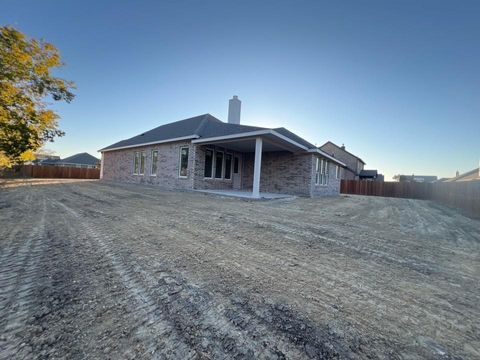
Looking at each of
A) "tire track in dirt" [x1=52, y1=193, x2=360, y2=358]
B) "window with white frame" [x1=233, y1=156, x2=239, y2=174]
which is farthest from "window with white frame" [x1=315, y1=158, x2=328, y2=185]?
"tire track in dirt" [x1=52, y1=193, x2=360, y2=358]

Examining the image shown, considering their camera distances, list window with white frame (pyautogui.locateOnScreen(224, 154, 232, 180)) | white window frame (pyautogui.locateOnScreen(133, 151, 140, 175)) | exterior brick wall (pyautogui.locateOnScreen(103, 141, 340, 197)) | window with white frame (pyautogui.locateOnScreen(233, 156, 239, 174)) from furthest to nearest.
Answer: white window frame (pyautogui.locateOnScreen(133, 151, 140, 175)), window with white frame (pyautogui.locateOnScreen(233, 156, 239, 174)), window with white frame (pyautogui.locateOnScreen(224, 154, 232, 180)), exterior brick wall (pyautogui.locateOnScreen(103, 141, 340, 197))

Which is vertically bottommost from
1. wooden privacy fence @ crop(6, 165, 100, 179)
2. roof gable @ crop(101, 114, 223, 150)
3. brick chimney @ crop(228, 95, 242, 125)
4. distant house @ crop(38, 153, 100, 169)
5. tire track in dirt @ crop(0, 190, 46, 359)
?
tire track in dirt @ crop(0, 190, 46, 359)

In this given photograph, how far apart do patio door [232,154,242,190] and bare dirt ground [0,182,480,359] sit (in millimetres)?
10855

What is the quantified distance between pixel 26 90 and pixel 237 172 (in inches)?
455

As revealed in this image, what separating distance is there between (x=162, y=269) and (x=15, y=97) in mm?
12075

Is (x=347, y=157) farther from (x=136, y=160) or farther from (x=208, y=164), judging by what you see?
(x=136, y=160)

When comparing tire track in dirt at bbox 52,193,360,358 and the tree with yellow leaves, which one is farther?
the tree with yellow leaves

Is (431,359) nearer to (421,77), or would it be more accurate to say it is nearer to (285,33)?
(285,33)

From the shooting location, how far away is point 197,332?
4.73ft

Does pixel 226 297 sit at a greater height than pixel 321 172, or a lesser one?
lesser

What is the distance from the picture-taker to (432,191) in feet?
66.4

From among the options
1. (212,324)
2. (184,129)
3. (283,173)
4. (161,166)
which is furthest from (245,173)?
(212,324)

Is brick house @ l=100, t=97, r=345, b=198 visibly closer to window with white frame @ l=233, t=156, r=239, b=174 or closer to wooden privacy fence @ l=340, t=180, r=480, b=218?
window with white frame @ l=233, t=156, r=239, b=174

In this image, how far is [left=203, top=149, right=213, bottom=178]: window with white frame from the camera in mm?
12469
